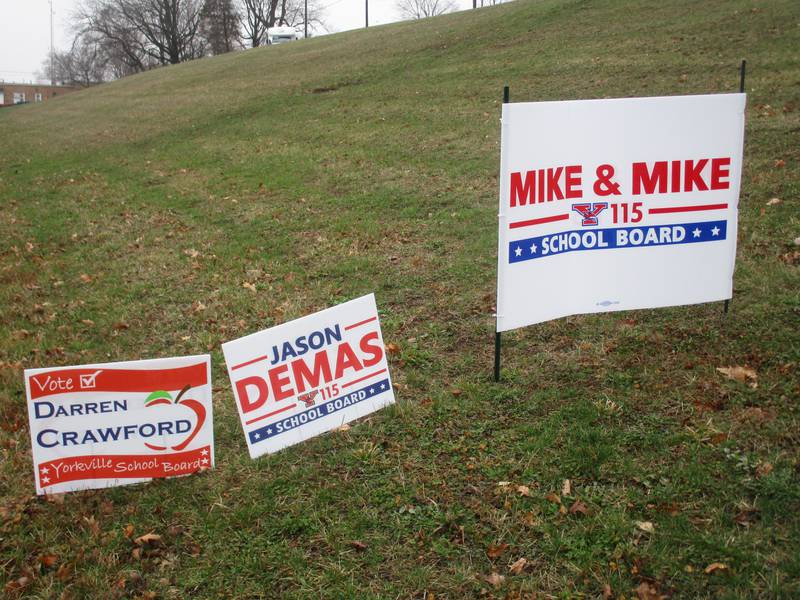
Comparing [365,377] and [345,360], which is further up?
[345,360]

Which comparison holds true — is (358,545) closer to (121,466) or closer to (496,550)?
(496,550)

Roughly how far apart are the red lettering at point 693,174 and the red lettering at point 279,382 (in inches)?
120

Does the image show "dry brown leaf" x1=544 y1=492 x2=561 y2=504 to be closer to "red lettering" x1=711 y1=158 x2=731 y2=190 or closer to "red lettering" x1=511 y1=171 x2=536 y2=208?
"red lettering" x1=511 y1=171 x2=536 y2=208

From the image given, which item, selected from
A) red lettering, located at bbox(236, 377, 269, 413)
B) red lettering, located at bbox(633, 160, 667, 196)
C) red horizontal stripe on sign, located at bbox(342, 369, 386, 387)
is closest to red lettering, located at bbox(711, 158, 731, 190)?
red lettering, located at bbox(633, 160, 667, 196)

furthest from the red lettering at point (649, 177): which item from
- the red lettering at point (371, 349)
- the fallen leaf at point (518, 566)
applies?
the fallen leaf at point (518, 566)

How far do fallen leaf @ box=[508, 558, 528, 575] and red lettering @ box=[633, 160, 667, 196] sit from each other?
2.65m

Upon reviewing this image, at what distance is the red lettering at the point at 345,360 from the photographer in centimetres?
431

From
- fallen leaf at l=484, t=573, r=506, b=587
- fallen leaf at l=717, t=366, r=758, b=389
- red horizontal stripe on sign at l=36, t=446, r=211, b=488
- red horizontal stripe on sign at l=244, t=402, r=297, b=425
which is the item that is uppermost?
fallen leaf at l=717, t=366, r=758, b=389

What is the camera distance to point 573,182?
177 inches

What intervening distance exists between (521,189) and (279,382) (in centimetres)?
198

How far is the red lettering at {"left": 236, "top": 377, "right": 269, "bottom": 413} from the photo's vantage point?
158 inches

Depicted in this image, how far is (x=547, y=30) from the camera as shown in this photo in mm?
21406

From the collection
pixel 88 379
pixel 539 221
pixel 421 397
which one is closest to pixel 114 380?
pixel 88 379

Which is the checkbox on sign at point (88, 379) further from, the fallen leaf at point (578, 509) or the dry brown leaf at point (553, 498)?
the fallen leaf at point (578, 509)
